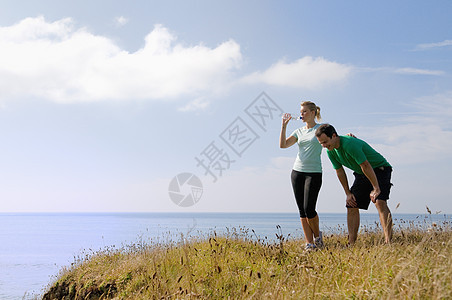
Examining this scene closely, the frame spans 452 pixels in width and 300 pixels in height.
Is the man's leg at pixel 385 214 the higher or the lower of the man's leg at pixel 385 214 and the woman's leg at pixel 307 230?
the higher

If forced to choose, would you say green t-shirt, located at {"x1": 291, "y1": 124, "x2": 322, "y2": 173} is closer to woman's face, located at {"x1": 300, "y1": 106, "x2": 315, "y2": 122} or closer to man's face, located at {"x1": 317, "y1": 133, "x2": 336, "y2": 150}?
woman's face, located at {"x1": 300, "y1": 106, "x2": 315, "y2": 122}

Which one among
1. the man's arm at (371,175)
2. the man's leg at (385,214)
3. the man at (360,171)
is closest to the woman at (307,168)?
the man at (360,171)

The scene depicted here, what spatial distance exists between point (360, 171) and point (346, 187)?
36 cm

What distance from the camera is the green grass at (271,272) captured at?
11.8 ft

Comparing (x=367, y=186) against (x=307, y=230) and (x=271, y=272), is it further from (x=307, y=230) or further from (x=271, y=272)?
(x=271, y=272)

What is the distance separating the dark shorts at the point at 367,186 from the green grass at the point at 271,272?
65 centimetres

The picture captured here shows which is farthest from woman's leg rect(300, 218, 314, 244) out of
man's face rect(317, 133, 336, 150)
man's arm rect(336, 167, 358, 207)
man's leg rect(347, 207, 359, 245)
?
man's face rect(317, 133, 336, 150)

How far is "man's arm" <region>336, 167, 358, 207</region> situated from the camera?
5812 mm

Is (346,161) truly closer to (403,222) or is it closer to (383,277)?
(383,277)

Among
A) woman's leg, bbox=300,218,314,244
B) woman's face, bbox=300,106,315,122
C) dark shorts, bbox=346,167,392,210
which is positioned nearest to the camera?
dark shorts, bbox=346,167,392,210

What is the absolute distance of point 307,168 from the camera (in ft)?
19.5

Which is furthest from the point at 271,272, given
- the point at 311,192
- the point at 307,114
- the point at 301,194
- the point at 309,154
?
the point at 307,114

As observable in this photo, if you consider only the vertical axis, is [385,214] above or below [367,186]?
below

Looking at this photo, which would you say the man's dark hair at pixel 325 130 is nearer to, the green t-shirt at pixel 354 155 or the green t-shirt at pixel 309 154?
the green t-shirt at pixel 354 155
